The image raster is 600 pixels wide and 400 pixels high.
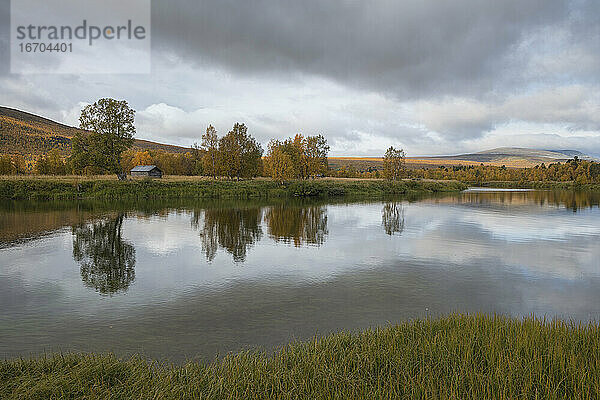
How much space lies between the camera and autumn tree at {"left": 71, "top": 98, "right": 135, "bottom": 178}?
160 ft

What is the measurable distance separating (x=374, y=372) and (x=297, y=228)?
59.8 feet

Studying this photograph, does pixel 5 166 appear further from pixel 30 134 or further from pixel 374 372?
pixel 30 134

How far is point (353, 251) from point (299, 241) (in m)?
3.54

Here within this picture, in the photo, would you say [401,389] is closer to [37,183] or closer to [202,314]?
[202,314]

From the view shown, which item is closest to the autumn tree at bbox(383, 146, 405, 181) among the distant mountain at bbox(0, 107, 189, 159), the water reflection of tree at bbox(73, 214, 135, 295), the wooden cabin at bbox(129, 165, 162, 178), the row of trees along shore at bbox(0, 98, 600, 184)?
the row of trees along shore at bbox(0, 98, 600, 184)

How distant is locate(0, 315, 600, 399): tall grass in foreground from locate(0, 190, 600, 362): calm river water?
144 cm

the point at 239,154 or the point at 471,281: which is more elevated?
the point at 239,154

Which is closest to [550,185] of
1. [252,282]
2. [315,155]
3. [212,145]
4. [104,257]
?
[315,155]

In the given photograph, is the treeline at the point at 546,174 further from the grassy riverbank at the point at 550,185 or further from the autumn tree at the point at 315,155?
the autumn tree at the point at 315,155

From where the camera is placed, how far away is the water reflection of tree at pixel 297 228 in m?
19.4

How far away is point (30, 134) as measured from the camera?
136 meters

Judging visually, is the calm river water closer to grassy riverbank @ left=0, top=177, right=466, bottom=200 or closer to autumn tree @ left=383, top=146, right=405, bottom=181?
grassy riverbank @ left=0, top=177, right=466, bottom=200

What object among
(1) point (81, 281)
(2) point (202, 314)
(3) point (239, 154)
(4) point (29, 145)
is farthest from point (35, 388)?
(4) point (29, 145)

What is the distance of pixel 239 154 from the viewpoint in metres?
63.0
